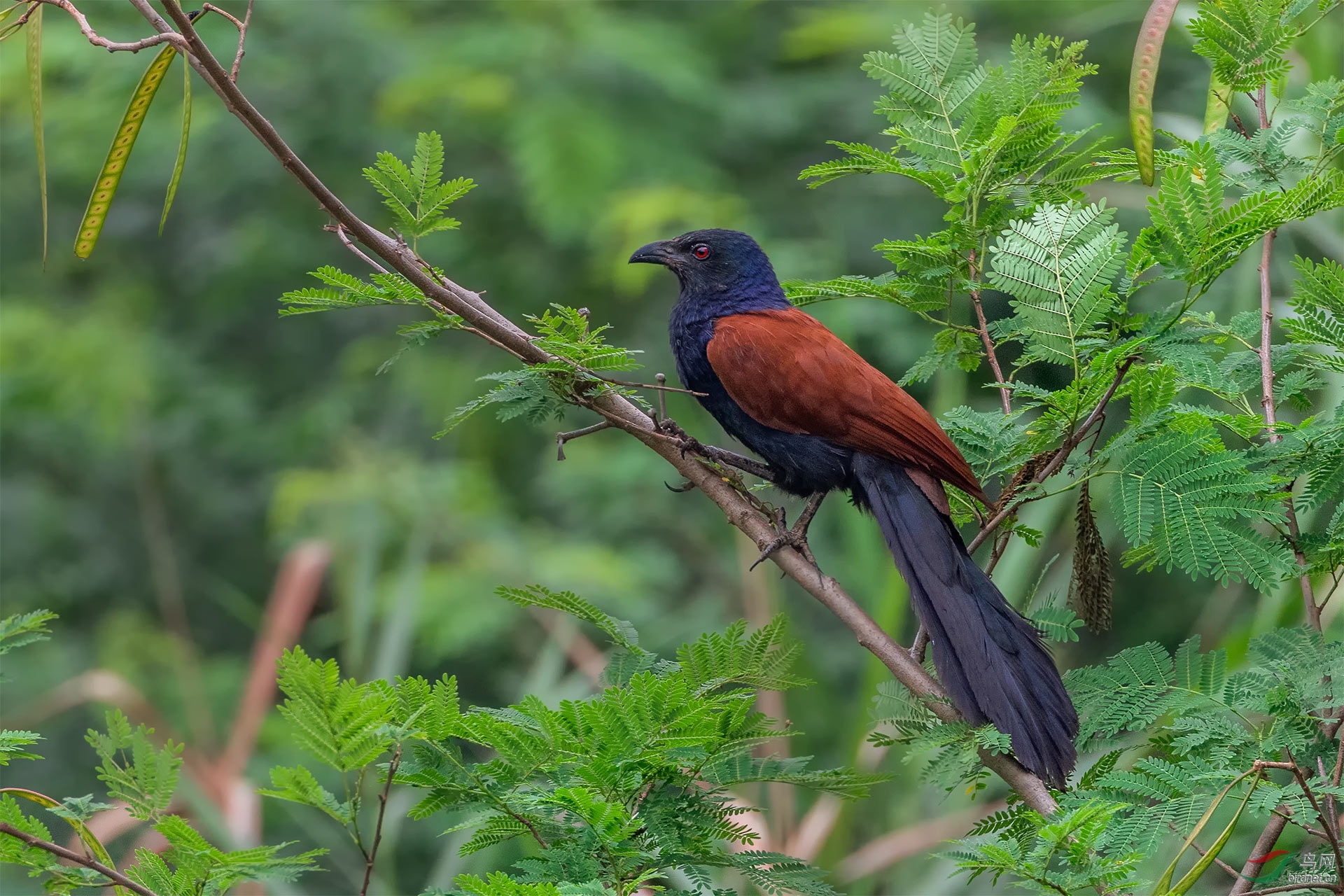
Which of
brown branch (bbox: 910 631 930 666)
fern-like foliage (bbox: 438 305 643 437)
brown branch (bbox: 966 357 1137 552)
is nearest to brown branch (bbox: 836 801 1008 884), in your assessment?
brown branch (bbox: 910 631 930 666)

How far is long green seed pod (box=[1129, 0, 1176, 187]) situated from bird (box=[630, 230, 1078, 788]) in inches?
24.8

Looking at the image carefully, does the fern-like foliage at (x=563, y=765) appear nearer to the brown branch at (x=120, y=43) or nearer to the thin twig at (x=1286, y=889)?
the thin twig at (x=1286, y=889)

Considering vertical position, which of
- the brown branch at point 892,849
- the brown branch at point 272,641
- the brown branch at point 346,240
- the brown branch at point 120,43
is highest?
the brown branch at point 120,43

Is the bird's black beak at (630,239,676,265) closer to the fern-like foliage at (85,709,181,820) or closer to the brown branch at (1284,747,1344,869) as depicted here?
the fern-like foliage at (85,709,181,820)

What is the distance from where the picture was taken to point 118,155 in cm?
147

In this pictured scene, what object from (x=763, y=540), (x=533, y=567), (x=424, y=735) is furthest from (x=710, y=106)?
(x=424, y=735)

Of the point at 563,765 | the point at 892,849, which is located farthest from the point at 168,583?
the point at 563,765

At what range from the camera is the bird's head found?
282 centimetres

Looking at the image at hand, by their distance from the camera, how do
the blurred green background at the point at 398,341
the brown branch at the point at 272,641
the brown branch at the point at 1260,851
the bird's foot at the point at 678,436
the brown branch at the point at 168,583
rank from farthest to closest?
the blurred green background at the point at 398,341, the brown branch at the point at 168,583, the brown branch at the point at 272,641, the bird's foot at the point at 678,436, the brown branch at the point at 1260,851

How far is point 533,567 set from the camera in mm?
5348

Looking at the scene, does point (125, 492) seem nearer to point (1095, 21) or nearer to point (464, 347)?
point (464, 347)

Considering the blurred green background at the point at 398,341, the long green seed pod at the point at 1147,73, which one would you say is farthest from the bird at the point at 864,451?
the blurred green background at the point at 398,341

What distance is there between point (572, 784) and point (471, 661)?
15.7 ft

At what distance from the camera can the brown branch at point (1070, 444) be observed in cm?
A: 150
